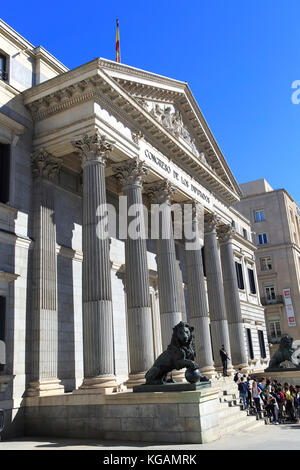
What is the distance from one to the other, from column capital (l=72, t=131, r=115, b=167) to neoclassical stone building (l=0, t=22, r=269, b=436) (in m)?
0.05

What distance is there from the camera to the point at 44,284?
17672mm

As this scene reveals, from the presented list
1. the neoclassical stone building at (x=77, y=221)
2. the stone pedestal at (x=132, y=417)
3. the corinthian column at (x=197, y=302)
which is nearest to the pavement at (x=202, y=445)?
the stone pedestal at (x=132, y=417)

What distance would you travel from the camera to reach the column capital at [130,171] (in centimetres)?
2020

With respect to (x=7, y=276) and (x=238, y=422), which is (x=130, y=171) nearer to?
(x=7, y=276)

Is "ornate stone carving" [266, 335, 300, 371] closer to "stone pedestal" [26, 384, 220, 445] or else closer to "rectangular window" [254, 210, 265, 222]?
"stone pedestal" [26, 384, 220, 445]

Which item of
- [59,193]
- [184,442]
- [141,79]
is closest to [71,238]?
[59,193]

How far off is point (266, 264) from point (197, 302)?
34.8 metres

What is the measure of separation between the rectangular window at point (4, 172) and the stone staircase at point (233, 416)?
38.2 feet

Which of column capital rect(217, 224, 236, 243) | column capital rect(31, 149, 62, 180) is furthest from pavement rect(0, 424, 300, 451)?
column capital rect(217, 224, 236, 243)

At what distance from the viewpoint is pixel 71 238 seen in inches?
827

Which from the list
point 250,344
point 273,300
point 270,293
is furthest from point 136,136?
point 270,293

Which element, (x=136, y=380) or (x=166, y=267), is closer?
(x=136, y=380)

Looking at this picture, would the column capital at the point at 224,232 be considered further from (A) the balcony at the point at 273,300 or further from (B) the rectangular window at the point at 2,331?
(A) the balcony at the point at 273,300

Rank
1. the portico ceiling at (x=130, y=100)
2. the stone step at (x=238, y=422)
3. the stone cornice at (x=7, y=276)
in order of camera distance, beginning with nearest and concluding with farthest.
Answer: the stone step at (x=238, y=422), the stone cornice at (x=7, y=276), the portico ceiling at (x=130, y=100)
